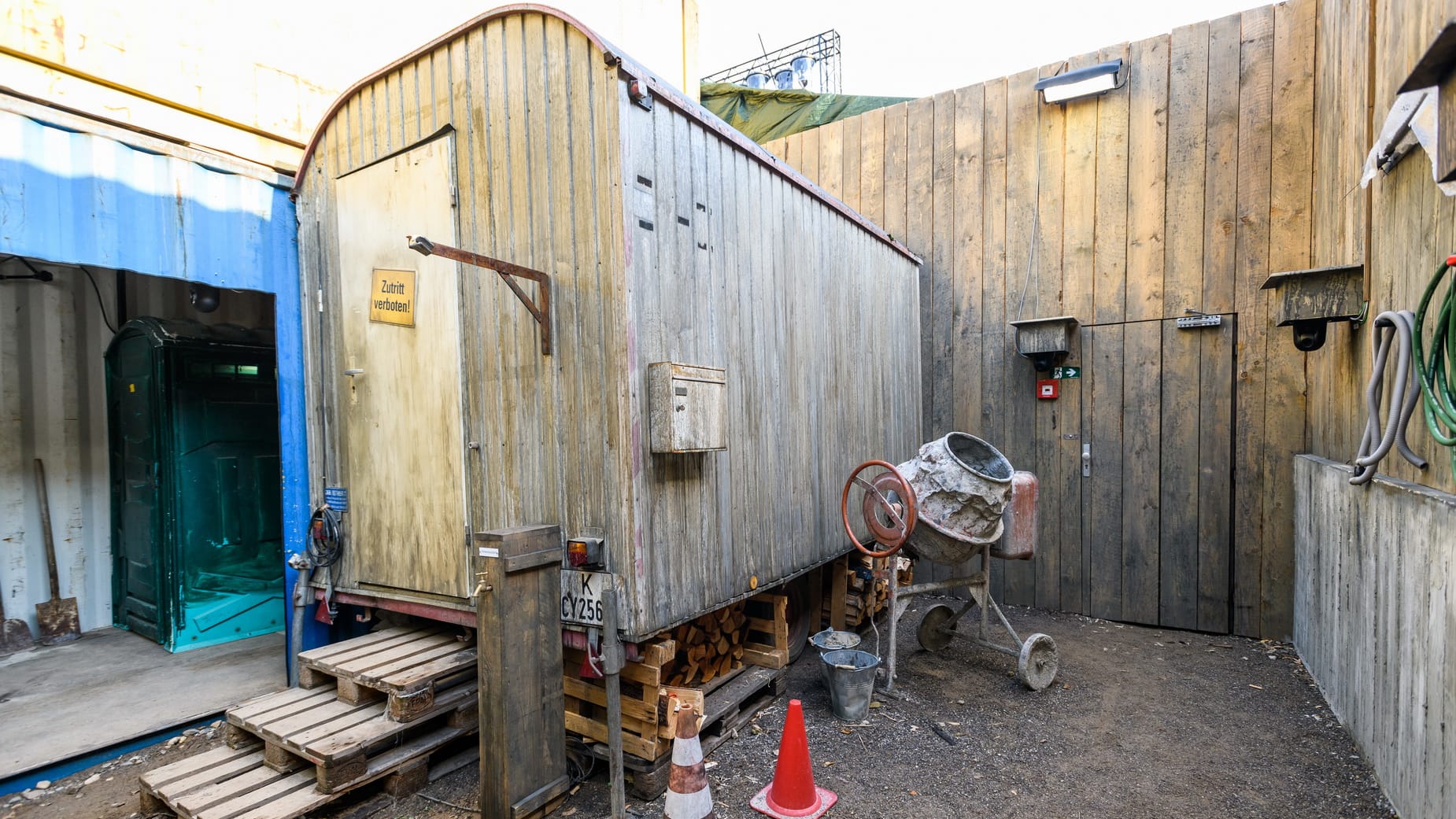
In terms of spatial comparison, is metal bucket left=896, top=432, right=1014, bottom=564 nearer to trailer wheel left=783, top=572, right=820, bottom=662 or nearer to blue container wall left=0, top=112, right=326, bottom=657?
trailer wheel left=783, top=572, right=820, bottom=662

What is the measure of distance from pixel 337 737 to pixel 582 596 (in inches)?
52.9

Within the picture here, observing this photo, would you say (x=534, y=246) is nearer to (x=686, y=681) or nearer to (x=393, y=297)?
(x=393, y=297)

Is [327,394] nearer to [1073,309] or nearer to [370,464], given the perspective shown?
[370,464]

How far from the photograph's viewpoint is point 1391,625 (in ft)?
10.1

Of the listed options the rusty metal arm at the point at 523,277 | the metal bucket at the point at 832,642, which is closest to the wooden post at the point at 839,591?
the metal bucket at the point at 832,642

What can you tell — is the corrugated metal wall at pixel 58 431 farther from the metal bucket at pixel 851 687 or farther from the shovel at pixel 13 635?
the metal bucket at pixel 851 687

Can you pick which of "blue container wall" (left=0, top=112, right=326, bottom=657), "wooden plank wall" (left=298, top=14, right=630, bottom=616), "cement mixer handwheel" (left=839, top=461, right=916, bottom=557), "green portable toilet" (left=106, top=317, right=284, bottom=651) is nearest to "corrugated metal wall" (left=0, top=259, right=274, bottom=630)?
"green portable toilet" (left=106, top=317, right=284, bottom=651)

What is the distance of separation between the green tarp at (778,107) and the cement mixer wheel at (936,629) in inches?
284

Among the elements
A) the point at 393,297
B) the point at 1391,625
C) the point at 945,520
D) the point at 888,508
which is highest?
the point at 393,297

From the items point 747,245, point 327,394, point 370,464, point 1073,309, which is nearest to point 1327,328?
point 1073,309

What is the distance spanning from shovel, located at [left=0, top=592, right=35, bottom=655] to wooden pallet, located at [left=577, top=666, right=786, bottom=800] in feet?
16.7

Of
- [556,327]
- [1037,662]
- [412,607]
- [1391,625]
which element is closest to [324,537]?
[412,607]

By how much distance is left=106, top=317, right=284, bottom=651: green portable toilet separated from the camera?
17.4 ft

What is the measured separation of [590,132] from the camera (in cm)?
331
